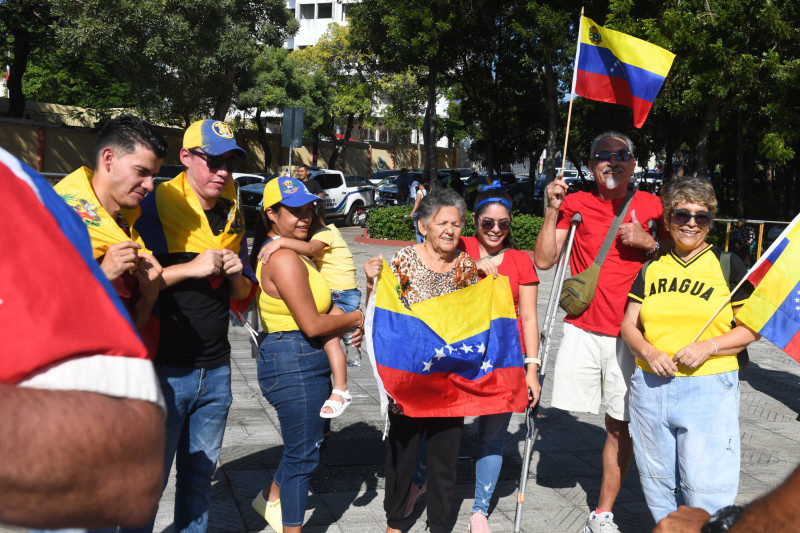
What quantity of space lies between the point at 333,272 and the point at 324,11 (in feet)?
271

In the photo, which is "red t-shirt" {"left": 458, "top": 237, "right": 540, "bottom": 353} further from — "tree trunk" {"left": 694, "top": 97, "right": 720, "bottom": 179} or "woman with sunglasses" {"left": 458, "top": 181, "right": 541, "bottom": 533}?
"tree trunk" {"left": 694, "top": 97, "right": 720, "bottom": 179}

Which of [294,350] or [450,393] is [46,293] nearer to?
[294,350]

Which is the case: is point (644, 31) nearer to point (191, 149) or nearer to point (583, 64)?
point (583, 64)

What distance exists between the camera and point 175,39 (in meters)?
21.6

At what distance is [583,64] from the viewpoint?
200 inches

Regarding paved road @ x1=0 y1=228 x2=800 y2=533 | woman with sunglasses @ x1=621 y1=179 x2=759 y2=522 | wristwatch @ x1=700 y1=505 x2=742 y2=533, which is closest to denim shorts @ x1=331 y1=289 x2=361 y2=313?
paved road @ x1=0 y1=228 x2=800 y2=533

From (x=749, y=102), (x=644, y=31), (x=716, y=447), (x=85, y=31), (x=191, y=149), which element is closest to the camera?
(x=191, y=149)

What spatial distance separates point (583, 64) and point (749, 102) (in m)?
12.6

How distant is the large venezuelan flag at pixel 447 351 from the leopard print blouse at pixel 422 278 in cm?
4

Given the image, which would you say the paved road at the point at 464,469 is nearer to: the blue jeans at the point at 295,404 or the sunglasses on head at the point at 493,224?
the blue jeans at the point at 295,404

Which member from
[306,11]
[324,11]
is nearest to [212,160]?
[324,11]

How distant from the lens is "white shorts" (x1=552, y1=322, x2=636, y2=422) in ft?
14.8

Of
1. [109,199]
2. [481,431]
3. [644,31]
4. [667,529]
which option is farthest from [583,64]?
[644,31]

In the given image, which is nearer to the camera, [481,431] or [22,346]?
[22,346]
